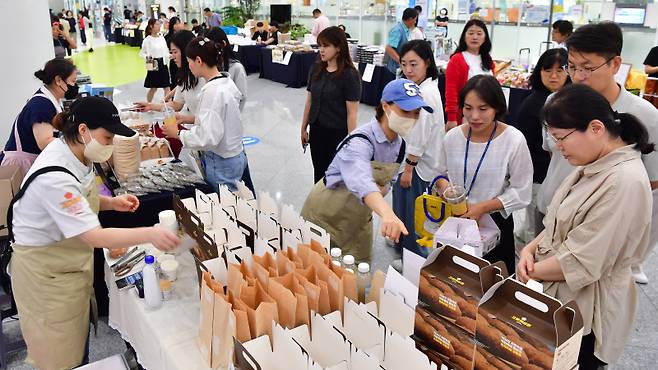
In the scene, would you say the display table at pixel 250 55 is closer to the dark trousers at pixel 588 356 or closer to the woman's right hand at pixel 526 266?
the woman's right hand at pixel 526 266

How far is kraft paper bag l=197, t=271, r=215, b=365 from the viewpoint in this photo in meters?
1.62

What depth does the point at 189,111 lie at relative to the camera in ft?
14.0

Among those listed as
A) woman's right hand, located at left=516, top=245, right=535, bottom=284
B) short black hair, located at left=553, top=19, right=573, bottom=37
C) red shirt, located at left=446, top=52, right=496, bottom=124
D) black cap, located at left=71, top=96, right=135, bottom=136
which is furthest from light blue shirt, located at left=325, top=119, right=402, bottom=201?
short black hair, located at left=553, top=19, right=573, bottom=37

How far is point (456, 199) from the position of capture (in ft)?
7.91

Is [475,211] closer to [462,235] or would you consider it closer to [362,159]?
[462,235]

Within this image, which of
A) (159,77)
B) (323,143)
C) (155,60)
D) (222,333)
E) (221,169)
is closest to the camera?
(222,333)

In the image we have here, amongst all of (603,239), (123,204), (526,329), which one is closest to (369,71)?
(123,204)

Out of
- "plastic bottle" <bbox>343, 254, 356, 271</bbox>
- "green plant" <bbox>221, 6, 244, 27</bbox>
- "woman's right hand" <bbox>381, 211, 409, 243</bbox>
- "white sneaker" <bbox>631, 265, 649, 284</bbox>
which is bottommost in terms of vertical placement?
"white sneaker" <bbox>631, 265, 649, 284</bbox>

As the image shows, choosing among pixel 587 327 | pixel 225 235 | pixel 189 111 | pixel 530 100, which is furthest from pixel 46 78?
pixel 587 327

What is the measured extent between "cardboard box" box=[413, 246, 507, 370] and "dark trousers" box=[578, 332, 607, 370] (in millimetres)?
727

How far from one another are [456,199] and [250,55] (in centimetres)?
1060

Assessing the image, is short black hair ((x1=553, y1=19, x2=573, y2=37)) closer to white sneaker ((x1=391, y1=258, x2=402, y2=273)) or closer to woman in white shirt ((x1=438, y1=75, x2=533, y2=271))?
→ white sneaker ((x1=391, y1=258, x2=402, y2=273))

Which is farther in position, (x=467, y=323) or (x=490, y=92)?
(x=490, y=92)

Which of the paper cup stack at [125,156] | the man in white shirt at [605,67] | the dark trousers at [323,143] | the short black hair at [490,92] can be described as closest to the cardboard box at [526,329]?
the short black hair at [490,92]
